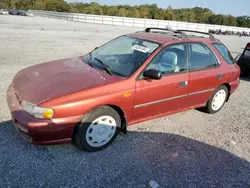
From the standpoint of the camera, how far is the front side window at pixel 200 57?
4.04 meters

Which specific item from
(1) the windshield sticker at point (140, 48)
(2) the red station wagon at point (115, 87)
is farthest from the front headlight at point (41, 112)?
(1) the windshield sticker at point (140, 48)

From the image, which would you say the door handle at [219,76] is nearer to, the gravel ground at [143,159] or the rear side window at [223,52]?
the rear side window at [223,52]

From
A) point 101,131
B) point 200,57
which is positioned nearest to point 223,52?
point 200,57

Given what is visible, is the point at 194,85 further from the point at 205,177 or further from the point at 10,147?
the point at 10,147

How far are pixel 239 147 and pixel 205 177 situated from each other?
115cm

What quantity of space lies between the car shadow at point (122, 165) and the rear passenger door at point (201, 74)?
1.04 meters

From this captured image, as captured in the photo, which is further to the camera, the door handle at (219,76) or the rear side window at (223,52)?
the rear side window at (223,52)

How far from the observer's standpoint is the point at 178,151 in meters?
3.38

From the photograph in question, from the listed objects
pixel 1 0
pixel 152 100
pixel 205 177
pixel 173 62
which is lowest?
pixel 205 177

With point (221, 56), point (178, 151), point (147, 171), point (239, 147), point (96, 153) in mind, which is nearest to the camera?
point (147, 171)

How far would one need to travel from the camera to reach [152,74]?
10.7 ft

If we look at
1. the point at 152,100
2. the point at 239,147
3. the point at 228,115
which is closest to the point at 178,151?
the point at 152,100

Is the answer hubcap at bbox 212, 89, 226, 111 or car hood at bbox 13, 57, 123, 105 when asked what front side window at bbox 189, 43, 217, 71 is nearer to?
hubcap at bbox 212, 89, 226, 111

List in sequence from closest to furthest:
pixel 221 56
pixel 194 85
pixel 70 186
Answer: pixel 70 186
pixel 194 85
pixel 221 56
